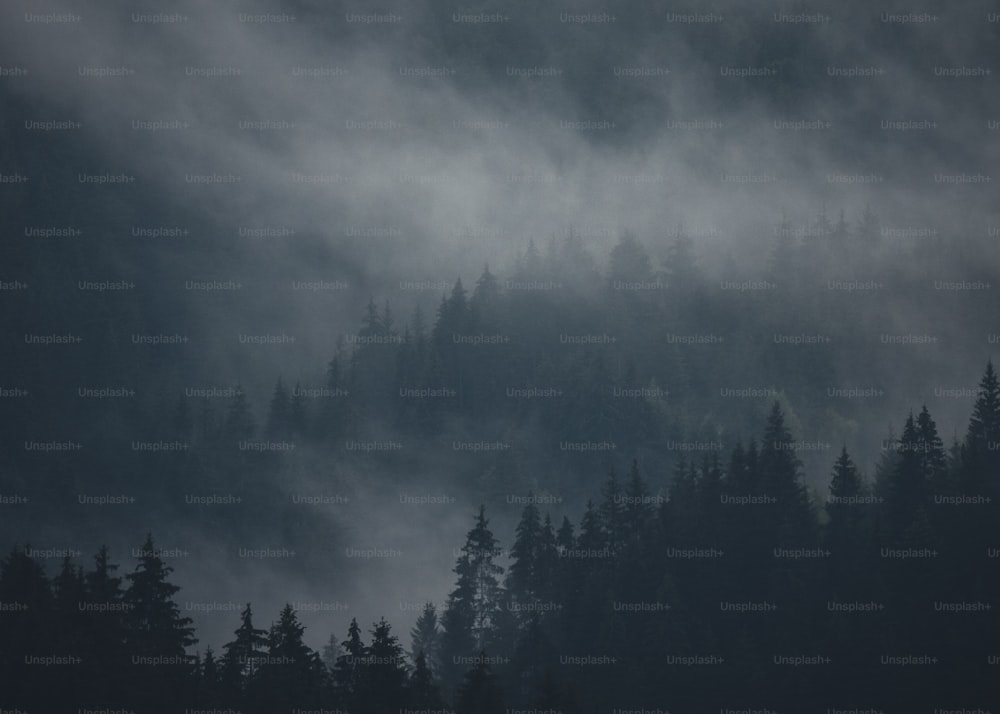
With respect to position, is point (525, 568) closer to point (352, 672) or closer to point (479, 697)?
point (352, 672)

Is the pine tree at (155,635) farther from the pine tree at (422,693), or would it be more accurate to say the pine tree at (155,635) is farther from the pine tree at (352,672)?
the pine tree at (422,693)

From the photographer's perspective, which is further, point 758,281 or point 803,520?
point 758,281

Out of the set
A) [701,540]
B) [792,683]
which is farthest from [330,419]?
[792,683]

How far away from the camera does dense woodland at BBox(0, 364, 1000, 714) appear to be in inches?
2948

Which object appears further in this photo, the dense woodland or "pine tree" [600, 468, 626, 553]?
A: "pine tree" [600, 468, 626, 553]

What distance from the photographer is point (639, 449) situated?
472 feet

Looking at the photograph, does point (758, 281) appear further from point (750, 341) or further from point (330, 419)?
point (330, 419)


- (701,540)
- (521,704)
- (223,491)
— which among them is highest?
(223,491)

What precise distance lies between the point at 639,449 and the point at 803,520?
1751 inches

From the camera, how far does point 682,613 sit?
9500 centimetres

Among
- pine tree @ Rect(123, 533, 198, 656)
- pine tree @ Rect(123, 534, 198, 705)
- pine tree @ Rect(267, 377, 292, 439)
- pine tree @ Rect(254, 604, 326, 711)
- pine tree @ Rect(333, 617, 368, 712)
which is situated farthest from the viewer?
pine tree @ Rect(267, 377, 292, 439)

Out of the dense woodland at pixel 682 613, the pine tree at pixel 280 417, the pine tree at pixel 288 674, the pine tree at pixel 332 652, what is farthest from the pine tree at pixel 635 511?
the pine tree at pixel 280 417

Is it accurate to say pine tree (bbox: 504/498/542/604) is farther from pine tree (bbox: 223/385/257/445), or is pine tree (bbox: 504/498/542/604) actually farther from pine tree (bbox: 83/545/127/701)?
pine tree (bbox: 223/385/257/445)

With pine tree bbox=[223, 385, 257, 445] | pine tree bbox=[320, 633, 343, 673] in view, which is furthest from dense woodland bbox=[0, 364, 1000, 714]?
pine tree bbox=[223, 385, 257, 445]
